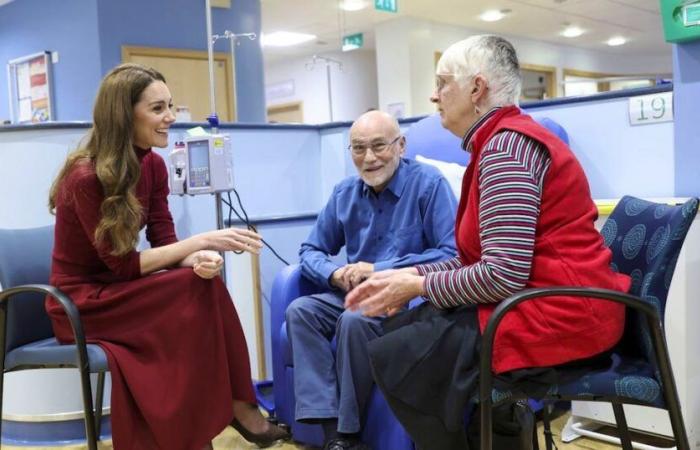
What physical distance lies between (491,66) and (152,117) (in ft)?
3.41

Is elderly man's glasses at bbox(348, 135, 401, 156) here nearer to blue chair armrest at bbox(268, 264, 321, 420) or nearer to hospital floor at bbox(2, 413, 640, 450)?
blue chair armrest at bbox(268, 264, 321, 420)

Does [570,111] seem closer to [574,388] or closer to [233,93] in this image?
[574,388]

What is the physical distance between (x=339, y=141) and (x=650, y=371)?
7.10 ft

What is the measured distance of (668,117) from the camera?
7.84ft

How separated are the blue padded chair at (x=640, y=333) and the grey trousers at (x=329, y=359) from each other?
2.07ft

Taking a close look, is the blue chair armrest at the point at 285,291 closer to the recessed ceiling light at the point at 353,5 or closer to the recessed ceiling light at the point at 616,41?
the recessed ceiling light at the point at 353,5

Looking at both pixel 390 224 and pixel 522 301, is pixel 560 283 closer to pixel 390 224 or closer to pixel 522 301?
pixel 522 301

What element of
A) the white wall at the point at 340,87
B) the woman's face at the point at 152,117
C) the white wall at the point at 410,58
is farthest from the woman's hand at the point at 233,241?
the white wall at the point at 340,87

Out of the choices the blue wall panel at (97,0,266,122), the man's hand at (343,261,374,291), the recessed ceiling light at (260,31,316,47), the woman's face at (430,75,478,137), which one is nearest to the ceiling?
the recessed ceiling light at (260,31,316,47)

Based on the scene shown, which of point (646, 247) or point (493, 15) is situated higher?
point (493, 15)

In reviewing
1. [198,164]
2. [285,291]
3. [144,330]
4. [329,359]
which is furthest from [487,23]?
[144,330]

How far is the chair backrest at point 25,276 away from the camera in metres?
1.96

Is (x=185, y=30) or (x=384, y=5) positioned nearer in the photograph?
(x=384, y=5)

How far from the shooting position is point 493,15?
27.3 ft
